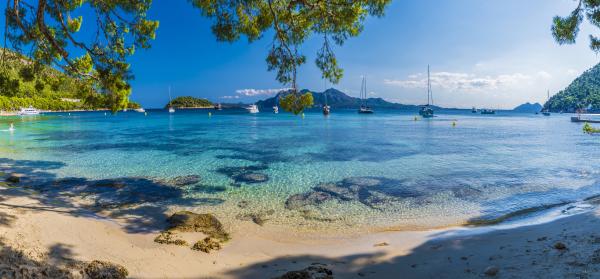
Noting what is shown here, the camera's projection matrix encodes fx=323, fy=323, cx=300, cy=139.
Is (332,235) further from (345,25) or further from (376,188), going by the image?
(345,25)

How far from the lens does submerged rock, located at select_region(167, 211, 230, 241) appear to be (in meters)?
8.06

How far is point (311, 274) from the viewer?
18.0 feet

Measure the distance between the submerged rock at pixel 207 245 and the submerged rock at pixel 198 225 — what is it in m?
0.45

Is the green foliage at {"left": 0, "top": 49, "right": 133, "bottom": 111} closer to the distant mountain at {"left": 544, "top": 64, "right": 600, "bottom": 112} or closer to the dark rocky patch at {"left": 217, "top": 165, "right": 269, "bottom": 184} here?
the dark rocky patch at {"left": 217, "top": 165, "right": 269, "bottom": 184}

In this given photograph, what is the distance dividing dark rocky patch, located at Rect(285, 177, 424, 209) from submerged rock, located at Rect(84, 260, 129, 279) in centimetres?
610

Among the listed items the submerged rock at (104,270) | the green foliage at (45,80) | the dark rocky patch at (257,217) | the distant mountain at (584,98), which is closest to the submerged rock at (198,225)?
the dark rocky patch at (257,217)

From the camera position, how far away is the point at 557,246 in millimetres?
6008

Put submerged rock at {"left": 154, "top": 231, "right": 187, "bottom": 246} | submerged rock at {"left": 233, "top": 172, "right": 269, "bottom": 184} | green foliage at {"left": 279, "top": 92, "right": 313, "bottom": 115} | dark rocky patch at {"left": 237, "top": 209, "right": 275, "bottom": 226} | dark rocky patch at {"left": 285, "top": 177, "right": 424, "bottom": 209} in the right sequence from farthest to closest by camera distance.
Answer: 1. submerged rock at {"left": 233, "top": 172, "right": 269, "bottom": 184}
2. dark rocky patch at {"left": 285, "top": 177, "right": 424, "bottom": 209}
3. green foliage at {"left": 279, "top": 92, "right": 313, "bottom": 115}
4. dark rocky patch at {"left": 237, "top": 209, "right": 275, "bottom": 226}
5. submerged rock at {"left": 154, "top": 231, "right": 187, "bottom": 246}

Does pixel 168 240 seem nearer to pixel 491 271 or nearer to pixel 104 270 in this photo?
pixel 104 270

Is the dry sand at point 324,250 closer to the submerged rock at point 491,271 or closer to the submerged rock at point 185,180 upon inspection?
the submerged rock at point 491,271

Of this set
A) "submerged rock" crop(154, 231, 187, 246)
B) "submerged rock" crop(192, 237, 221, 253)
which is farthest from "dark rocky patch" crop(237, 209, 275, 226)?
"submerged rock" crop(154, 231, 187, 246)

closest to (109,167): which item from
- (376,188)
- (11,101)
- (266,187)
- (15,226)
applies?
(266,187)

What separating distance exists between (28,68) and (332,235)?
1145 centimetres

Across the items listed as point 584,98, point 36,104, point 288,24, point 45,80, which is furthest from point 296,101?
point 584,98
